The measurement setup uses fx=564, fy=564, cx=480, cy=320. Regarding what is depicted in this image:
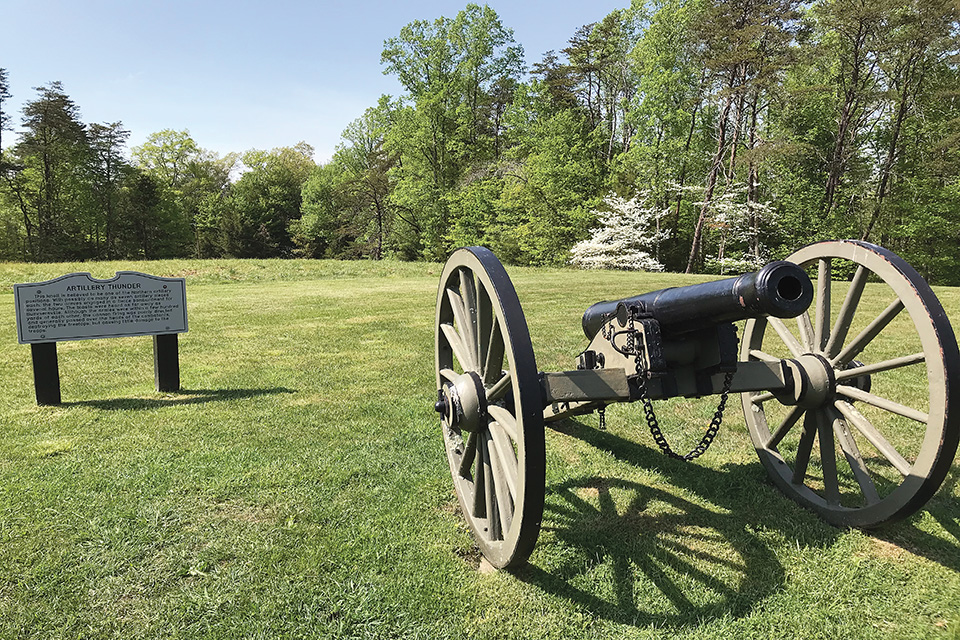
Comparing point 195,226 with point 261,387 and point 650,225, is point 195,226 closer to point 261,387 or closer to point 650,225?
point 650,225

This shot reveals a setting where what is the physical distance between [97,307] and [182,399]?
1188 mm

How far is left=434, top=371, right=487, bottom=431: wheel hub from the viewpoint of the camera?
9.15 ft

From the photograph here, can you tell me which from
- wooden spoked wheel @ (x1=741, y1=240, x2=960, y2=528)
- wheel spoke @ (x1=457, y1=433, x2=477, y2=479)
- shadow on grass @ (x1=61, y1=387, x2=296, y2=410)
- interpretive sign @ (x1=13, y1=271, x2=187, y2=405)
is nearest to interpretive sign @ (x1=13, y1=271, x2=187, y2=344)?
interpretive sign @ (x1=13, y1=271, x2=187, y2=405)

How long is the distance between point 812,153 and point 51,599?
105ft

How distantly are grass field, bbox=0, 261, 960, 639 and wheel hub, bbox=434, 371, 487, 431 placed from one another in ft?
2.46

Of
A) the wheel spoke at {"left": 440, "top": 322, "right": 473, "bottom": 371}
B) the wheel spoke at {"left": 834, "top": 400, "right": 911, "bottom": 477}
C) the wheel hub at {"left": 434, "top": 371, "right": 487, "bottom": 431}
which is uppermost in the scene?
the wheel spoke at {"left": 440, "top": 322, "right": 473, "bottom": 371}

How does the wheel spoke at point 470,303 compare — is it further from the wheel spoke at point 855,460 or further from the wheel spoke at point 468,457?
the wheel spoke at point 855,460

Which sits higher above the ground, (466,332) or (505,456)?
(466,332)

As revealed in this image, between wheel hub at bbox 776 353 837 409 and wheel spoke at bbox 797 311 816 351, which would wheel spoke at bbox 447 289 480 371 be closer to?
wheel hub at bbox 776 353 837 409

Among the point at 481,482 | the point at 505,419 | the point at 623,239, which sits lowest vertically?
the point at 481,482

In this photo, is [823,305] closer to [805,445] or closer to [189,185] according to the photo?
[805,445]

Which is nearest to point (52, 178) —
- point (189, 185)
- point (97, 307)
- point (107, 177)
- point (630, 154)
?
point (107, 177)

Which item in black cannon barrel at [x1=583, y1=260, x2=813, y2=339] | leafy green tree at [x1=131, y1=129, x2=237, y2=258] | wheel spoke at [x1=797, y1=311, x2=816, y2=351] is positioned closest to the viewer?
black cannon barrel at [x1=583, y1=260, x2=813, y2=339]

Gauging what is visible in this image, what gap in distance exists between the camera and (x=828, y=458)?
10.5 ft
